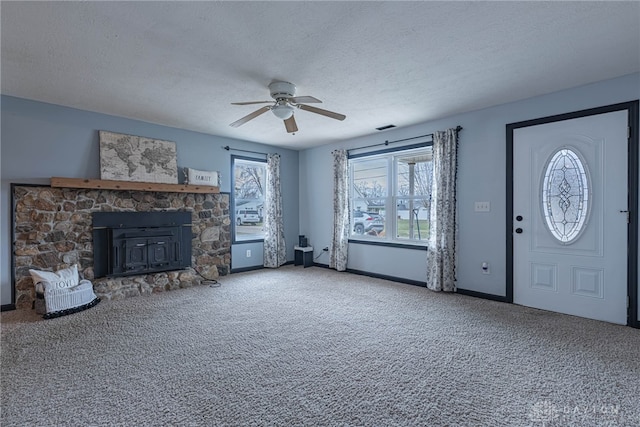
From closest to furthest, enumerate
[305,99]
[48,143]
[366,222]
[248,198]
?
[305,99]
[48,143]
[366,222]
[248,198]

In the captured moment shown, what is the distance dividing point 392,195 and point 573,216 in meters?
2.43

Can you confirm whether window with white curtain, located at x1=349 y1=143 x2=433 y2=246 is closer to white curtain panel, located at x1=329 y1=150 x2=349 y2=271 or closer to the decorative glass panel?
white curtain panel, located at x1=329 y1=150 x2=349 y2=271

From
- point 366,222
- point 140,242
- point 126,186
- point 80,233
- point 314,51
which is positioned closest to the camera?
point 314,51

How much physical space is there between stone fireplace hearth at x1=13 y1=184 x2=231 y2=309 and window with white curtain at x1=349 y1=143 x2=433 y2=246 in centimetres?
278

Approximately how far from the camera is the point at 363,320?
3279mm

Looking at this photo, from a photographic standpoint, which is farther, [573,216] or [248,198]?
[248,198]

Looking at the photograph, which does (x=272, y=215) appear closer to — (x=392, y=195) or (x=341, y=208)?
(x=341, y=208)

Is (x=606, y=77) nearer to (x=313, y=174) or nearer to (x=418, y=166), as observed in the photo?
(x=418, y=166)

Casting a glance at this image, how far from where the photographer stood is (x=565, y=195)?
345 centimetres

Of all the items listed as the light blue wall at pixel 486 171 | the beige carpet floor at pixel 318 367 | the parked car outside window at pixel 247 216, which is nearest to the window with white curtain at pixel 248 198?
the parked car outside window at pixel 247 216

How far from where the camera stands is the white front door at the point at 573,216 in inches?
123

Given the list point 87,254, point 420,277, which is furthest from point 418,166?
point 87,254

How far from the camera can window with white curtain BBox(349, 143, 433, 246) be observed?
4.88 m

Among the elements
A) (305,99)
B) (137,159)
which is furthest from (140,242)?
(305,99)
